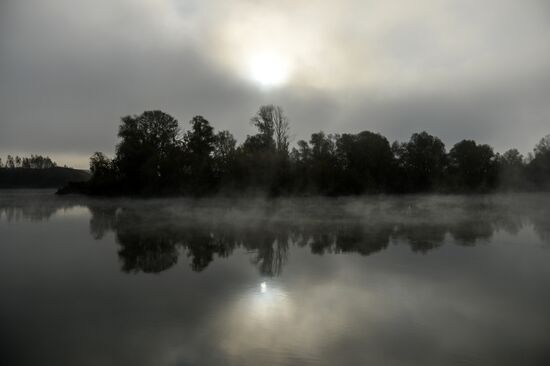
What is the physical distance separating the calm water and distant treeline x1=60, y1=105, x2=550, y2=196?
2687 cm

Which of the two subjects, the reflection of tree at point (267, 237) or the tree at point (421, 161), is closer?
the reflection of tree at point (267, 237)

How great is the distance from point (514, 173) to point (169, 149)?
151 ft

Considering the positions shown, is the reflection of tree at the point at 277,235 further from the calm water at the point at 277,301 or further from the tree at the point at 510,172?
the tree at the point at 510,172

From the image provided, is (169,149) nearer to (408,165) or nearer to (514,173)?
(408,165)

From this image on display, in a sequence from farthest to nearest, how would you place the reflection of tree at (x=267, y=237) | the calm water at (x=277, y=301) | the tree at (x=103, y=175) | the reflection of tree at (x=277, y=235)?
the tree at (x=103, y=175)
the reflection of tree at (x=277, y=235)
the reflection of tree at (x=267, y=237)
the calm water at (x=277, y=301)

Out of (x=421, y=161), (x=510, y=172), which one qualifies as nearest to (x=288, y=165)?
(x=421, y=161)

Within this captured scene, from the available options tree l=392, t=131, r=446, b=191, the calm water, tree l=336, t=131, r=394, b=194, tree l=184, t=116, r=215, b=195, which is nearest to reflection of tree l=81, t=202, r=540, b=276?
the calm water

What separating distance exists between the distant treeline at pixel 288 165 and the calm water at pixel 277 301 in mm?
26869

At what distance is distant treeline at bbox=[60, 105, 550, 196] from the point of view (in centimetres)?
4191

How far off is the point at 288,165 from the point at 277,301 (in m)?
35.4

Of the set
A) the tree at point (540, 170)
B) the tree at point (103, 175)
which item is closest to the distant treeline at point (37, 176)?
the tree at point (103, 175)

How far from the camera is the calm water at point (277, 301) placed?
17.6 ft

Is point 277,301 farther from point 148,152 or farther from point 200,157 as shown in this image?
point 148,152

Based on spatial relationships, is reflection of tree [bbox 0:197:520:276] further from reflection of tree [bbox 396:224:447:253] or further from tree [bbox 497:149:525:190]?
tree [bbox 497:149:525:190]
